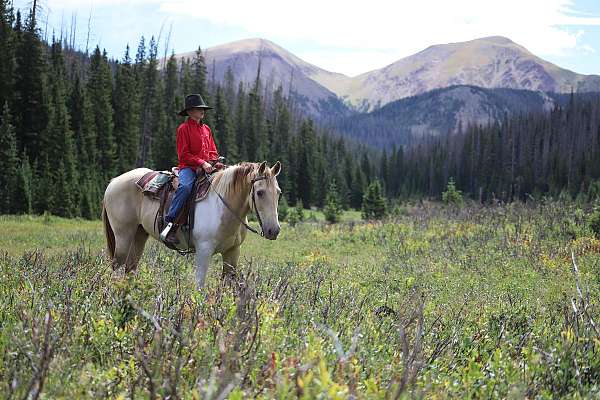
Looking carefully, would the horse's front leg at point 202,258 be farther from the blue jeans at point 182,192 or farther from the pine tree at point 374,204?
the pine tree at point 374,204

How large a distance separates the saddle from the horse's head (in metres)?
1.20

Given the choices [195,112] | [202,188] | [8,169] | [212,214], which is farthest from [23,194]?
[212,214]

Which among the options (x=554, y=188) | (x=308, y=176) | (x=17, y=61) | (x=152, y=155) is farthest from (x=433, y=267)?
(x=554, y=188)

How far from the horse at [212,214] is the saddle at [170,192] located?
0.10m

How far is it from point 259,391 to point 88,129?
44.9 m


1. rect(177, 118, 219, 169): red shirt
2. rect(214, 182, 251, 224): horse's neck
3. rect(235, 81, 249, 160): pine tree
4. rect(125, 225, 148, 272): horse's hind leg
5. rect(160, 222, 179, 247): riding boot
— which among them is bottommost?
rect(125, 225, 148, 272): horse's hind leg

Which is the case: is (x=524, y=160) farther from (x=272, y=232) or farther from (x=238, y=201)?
(x=272, y=232)

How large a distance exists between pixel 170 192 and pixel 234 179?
1.34m

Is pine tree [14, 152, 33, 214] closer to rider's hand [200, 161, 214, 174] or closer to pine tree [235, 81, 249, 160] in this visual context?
rider's hand [200, 161, 214, 174]

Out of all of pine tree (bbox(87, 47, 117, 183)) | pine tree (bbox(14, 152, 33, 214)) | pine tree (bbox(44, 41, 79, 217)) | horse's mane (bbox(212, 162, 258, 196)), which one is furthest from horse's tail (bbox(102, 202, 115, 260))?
pine tree (bbox(87, 47, 117, 183))

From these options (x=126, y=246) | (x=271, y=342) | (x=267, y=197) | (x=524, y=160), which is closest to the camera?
(x=271, y=342)

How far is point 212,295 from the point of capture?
15.2ft

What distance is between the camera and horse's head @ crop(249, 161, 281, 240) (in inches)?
256

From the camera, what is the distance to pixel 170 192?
25.5 feet
